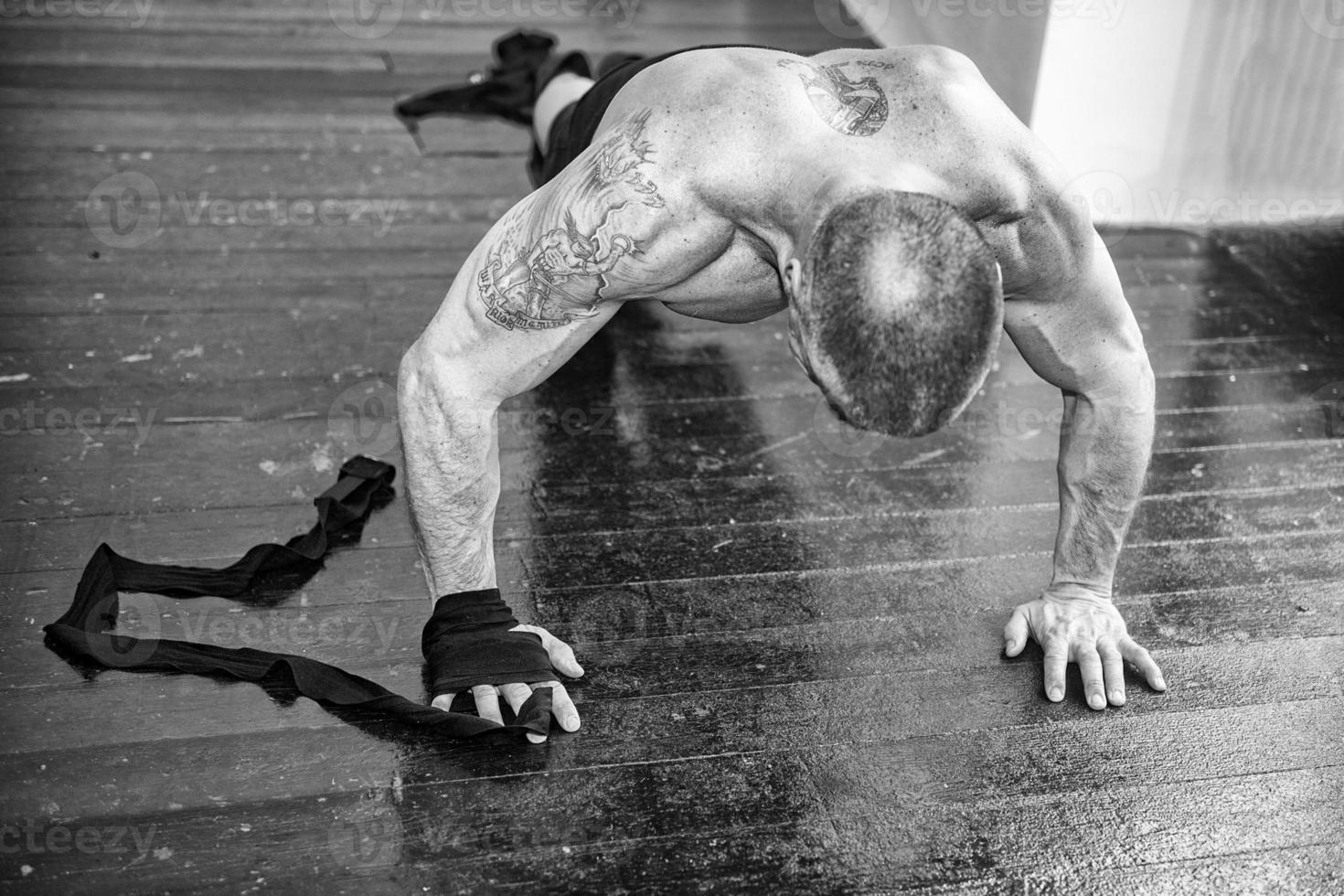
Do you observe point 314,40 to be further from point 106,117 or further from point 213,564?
point 213,564

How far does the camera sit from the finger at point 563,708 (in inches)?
64.1

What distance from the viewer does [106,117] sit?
3.31 m

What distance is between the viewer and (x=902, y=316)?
1.26 meters

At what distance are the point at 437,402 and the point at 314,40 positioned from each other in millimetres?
2790

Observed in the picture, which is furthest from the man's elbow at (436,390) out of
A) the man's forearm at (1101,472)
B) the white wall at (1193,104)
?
the white wall at (1193,104)

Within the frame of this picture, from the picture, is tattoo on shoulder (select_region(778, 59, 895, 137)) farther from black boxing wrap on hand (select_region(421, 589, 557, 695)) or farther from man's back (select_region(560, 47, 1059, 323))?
black boxing wrap on hand (select_region(421, 589, 557, 695))

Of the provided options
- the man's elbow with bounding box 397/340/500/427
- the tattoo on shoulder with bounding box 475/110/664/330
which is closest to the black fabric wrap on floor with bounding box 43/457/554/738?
the man's elbow with bounding box 397/340/500/427

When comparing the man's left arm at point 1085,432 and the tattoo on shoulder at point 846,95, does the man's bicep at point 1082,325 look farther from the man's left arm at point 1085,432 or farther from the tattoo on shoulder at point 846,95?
the tattoo on shoulder at point 846,95

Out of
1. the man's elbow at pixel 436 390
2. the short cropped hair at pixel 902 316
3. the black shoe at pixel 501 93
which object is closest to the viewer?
the short cropped hair at pixel 902 316

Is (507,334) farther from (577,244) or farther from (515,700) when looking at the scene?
(515,700)

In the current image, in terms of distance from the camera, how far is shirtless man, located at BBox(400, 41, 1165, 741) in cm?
128

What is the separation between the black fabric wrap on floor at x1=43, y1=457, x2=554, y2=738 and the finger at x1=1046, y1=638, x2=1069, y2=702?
2.11 ft

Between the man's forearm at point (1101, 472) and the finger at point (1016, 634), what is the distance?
7cm

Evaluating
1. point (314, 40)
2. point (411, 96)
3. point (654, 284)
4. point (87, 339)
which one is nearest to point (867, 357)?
point (654, 284)
